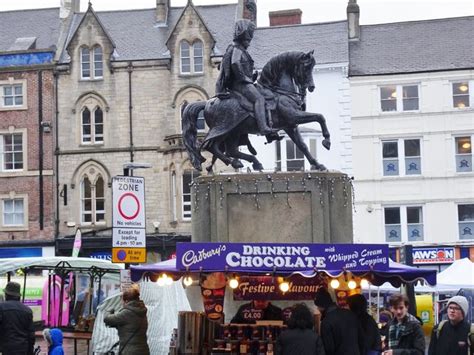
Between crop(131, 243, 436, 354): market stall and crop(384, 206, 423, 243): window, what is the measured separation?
91.3ft

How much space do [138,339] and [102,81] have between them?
33.2 m

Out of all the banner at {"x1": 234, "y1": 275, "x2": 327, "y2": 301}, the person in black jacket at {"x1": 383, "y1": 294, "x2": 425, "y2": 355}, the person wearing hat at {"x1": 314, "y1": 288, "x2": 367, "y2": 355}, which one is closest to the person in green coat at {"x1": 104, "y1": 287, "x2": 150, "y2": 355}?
the banner at {"x1": 234, "y1": 275, "x2": 327, "y2": 301}

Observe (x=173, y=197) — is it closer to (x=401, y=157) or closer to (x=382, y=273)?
(x=401, y=157)

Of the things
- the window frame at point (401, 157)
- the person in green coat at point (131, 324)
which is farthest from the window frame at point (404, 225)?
the person in green coat at point (131, 324)

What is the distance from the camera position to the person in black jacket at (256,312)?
639 inches

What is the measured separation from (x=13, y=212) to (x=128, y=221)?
29030 millimetres

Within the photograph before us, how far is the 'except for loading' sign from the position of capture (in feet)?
61.8

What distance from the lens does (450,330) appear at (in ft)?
40.4

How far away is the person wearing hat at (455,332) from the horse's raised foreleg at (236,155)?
6994 millimetres

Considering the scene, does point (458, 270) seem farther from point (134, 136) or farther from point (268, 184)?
point (134, 136)

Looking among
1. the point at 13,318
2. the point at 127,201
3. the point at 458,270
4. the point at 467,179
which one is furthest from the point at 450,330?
the point at 467,179

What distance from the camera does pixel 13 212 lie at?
155ft

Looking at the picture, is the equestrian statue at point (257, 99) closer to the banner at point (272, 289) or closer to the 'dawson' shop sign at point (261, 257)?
the banner at point (272, 289)

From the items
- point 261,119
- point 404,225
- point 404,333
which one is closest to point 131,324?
point 404,333
